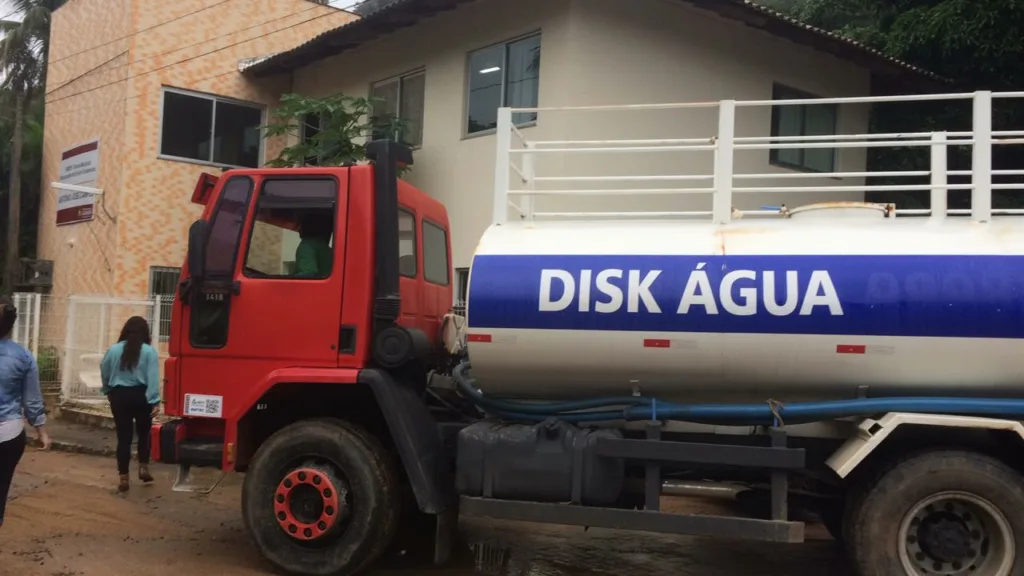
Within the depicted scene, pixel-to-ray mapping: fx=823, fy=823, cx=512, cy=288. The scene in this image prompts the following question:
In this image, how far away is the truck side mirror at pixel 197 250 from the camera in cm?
517

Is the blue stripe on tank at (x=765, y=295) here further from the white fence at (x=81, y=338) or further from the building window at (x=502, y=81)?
the white fence at (x=81, y=338)

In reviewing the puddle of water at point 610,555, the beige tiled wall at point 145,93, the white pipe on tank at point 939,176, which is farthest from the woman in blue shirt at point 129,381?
the white pipe on tank at point 939,176

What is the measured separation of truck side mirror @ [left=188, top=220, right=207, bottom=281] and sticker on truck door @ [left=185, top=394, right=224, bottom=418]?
0.78m

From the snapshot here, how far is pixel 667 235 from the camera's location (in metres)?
4.95

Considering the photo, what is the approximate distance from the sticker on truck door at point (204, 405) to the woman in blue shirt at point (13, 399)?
2.92 ft

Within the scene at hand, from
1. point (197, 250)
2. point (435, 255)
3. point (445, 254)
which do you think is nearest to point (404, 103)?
point (445, 254)

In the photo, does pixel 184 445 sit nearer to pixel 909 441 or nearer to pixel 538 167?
pixel 909 441

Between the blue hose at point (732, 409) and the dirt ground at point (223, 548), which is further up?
the blue hose at point (732, 409)

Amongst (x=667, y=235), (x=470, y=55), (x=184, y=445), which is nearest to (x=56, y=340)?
(x=470, y=55)

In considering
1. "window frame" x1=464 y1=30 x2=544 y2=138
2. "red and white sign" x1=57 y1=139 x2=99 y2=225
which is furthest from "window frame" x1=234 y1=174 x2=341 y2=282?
"red and white sign" x1=57 y1=139 x2=99 y2=225

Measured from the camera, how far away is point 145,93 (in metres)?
13.4

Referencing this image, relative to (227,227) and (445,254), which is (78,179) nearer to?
(445,254)

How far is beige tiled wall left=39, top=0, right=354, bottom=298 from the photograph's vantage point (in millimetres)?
13266

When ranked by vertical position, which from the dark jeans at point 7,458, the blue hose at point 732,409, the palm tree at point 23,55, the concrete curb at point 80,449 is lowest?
the concrete curb at point 80,449
